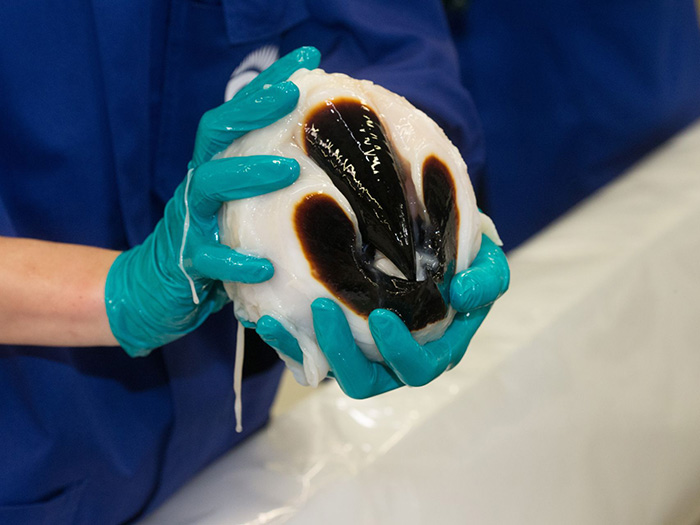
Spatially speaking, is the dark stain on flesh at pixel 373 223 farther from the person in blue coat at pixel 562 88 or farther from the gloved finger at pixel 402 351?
the person in blue coat at pixel 562 88

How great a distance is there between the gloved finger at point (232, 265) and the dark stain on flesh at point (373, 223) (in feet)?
0.13

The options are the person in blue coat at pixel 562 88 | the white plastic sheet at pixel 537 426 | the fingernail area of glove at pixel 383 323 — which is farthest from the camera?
the person in blue coat at pixel 562 88

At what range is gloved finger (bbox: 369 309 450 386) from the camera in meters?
0.57

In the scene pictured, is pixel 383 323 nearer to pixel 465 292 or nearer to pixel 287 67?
pixel 465 292

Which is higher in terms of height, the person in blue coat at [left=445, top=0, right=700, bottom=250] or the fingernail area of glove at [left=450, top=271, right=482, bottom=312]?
the fingernail area of glove at [left=450, top=271, right=482, bottom=312]

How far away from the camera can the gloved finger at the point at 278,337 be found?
60cm

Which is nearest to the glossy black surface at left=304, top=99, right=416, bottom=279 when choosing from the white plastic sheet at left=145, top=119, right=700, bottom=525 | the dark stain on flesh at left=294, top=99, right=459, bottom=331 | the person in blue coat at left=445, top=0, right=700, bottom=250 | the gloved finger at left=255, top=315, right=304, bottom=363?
the dark stain on flesh at left=294, top=99, right=459, bottom=331

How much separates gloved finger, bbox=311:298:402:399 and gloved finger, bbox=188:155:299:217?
4.4 inches

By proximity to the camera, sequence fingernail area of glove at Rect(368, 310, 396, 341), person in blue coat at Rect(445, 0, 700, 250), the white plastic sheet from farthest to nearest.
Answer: person in blue coat at Rect(445, 0, 700, 250) → the white plastic sheet → fingernail area of glove at Rect(368, 310, 396, 341)

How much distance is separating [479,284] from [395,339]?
101mm

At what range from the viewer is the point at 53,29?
70cm

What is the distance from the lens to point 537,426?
951 mm

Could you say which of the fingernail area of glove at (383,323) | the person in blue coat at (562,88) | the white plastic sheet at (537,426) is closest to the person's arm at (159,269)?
the fingernail area of glove at (383,323)

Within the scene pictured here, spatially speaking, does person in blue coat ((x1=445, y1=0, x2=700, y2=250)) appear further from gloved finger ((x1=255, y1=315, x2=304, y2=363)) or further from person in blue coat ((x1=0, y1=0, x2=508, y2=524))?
gloved finger ((x1=255, y1=315, x2=304, y2=363))
